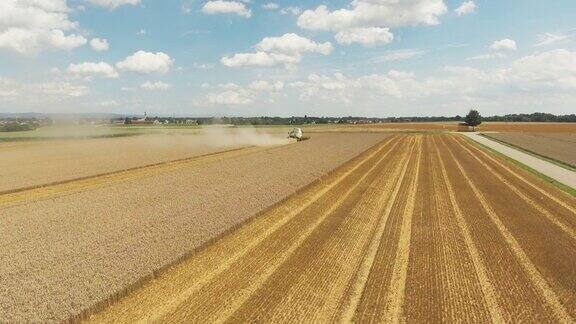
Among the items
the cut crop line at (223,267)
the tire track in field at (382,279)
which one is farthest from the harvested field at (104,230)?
the tire track in field at (382,279)

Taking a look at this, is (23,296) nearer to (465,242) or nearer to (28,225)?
(28,225)

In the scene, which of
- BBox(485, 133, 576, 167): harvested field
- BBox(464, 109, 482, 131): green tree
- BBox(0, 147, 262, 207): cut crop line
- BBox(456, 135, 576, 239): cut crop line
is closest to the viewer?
BBox(456, 135, 576, 239): cut crop line

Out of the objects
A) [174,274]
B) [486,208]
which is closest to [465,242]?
[486,208]

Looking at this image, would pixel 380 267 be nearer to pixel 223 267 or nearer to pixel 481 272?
pixel 481 272

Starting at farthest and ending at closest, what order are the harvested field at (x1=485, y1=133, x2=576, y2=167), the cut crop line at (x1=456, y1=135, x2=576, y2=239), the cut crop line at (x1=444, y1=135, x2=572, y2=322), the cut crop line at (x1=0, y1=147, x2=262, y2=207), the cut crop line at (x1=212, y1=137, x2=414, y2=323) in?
the harvested field at (x1=485, y1=133, x2=576, y2=167) < the cut crop line at (x1=0, y1=147, x2=262, y2=207) < the cut crop line at (x1=456, y1=135, x2=576, y2=239) < the cut crop line at (x1=444, y1=135, x2=572, y2=322) < the cut crop line at (x1=212, y1=137, x2=414, y2=323)

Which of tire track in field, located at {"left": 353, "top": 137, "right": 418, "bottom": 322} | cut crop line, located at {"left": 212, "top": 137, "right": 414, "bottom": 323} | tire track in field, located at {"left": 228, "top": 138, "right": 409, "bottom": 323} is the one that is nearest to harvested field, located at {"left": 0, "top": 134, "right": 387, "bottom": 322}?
cut crop line, located at {"left": 212, "top": 137, "right": 414, "bottom": 323}

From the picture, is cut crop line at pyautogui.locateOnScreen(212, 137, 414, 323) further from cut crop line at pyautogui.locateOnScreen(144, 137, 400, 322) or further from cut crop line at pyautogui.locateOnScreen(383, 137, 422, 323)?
cut crop line at pyautogui.locateOnScreen(383, 137, 422, 323)

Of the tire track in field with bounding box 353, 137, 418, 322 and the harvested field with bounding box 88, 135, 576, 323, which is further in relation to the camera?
the harvested field with bounding box 88, 135, 576, 323
